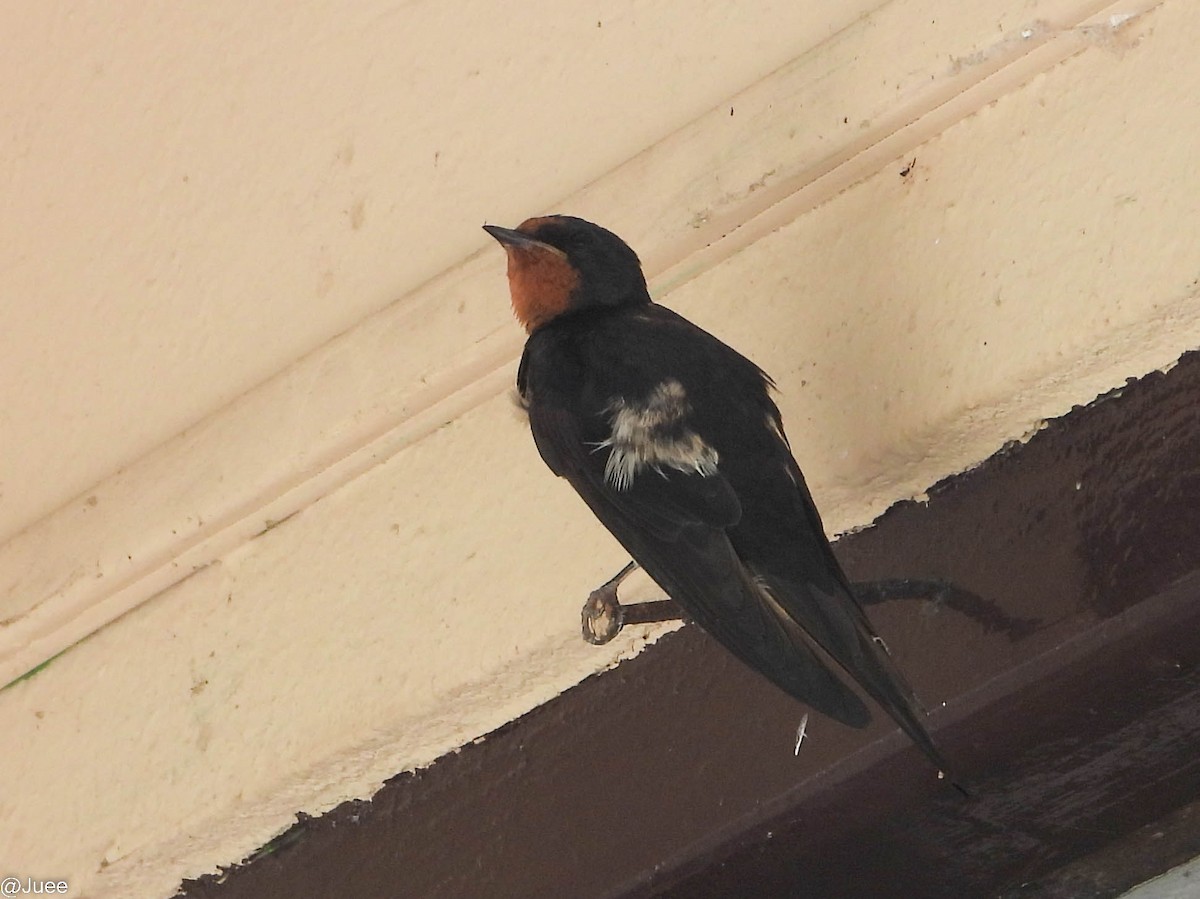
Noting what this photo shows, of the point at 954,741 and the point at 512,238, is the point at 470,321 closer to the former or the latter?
the point at 512,238

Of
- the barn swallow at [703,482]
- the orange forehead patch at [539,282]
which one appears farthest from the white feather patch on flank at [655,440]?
the orange forehead patch at [539,282]

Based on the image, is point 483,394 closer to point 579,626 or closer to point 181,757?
point 579,626

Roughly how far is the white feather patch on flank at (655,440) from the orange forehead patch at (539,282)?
214 millimetres

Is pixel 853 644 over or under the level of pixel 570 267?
under

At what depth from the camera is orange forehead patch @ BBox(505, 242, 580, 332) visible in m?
1.24

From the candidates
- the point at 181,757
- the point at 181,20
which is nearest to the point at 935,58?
the point at 181,20

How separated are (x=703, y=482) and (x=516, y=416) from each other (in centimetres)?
33

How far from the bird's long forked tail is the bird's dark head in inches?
14.6

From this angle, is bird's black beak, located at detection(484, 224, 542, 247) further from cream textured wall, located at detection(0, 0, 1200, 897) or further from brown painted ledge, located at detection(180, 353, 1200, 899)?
brown painted ledge, located at detection(180, 353, 1200, 899)

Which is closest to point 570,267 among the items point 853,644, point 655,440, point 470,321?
point 470,321

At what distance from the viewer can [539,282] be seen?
1.24m

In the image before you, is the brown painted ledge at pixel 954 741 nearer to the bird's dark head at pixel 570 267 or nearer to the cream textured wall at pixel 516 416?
the cream textured wall at pixel 516 416

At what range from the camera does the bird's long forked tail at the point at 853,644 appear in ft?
2.61

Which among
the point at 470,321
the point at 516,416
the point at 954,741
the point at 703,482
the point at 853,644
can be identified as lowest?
the point at 954,741
